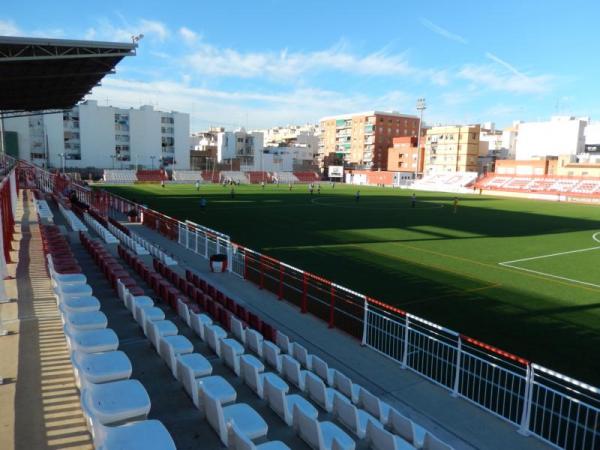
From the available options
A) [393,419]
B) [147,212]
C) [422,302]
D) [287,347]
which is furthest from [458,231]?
[393,419]

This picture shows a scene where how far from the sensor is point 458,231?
28.8m

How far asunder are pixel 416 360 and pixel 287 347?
2858 millimetres

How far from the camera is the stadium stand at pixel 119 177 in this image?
7800 centimetres

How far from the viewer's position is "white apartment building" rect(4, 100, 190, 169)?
3324 inches

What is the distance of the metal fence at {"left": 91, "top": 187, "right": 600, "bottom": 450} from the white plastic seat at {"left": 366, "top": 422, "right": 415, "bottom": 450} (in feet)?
8.04

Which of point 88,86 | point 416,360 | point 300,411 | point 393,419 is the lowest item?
point 416,360

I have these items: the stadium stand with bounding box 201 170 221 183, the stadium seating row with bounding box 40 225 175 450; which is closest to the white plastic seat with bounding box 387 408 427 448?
the stadium seating row with bounding box 40 225 175 450

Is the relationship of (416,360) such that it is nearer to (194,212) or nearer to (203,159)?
(194,212)

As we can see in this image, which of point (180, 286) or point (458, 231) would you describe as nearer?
point (180, 286)

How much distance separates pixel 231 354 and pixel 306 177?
95.7 m

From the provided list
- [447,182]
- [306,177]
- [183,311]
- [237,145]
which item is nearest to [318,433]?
[183,311]

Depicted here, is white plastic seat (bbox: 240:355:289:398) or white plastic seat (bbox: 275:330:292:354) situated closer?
white plastic seat (bbox: 240:355:289:398)

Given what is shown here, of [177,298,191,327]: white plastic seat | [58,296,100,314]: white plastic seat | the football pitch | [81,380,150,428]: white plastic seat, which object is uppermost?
[58,296,100,314]: white plastic seat

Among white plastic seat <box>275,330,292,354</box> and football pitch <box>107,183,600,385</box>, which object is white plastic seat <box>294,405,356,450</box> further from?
football pitch <box>107,183,600,385</box>
